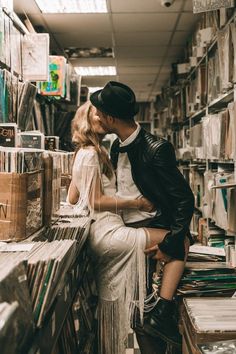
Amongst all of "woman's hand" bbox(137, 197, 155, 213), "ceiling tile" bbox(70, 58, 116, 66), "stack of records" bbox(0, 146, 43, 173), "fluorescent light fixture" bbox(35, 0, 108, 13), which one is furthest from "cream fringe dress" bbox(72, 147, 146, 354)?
"ceiling tile" bbox(70, 58, 116, 66)

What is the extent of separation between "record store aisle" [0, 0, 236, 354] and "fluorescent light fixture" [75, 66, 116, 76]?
43 mm

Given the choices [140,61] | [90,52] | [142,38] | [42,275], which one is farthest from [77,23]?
[42,275]

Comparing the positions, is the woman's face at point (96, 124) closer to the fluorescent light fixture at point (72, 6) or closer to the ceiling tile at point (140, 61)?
the fluorescent light fixture at point (72, 6)

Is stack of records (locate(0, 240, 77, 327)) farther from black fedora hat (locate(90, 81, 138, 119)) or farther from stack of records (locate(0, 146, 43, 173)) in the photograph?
black fedora hat (locate(90, 81, 138, 119))

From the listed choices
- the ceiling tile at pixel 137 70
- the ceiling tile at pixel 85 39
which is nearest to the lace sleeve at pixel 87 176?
the ceiling tile at pixel 85 39

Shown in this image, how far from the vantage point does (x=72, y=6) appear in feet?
11.7

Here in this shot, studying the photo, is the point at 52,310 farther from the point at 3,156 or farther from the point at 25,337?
the point at 3,156

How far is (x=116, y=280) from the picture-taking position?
1.86m

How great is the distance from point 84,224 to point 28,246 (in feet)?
1.84

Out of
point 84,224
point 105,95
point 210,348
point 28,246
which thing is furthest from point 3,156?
point 210,348

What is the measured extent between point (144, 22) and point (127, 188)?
2.58 meters

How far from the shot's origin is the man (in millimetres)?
1787

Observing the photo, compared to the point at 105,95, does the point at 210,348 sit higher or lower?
lower

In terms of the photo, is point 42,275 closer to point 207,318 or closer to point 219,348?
point 219,348
